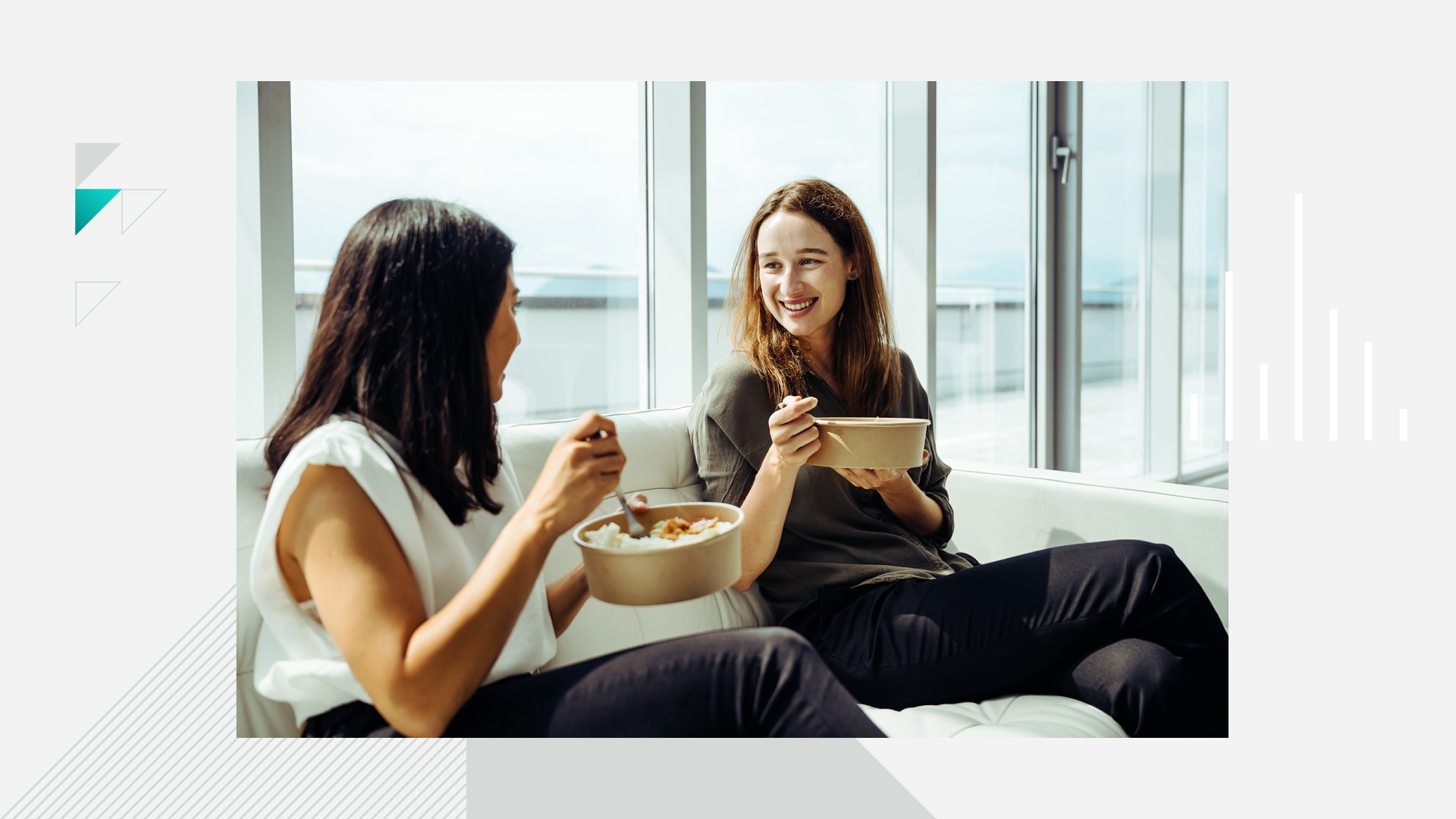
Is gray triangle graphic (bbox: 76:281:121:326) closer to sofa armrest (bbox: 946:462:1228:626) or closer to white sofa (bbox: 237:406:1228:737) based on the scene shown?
white sofa (bbox: 237:406:1228:737)

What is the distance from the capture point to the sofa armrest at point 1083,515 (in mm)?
1299

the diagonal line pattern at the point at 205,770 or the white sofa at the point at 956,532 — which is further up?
the white sofa at the point at 956,532

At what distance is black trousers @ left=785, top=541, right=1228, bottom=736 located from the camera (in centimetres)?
112

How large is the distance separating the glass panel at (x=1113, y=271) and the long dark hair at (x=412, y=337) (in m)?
1.90

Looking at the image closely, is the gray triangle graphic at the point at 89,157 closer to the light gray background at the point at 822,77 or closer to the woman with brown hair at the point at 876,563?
the light gray background at the point at 822,77

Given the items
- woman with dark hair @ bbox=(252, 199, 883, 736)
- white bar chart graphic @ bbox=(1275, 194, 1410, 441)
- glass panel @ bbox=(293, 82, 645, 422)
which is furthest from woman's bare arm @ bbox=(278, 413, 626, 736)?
white bar chart graphic @ bbox=(1275, 194, 1410, 441)

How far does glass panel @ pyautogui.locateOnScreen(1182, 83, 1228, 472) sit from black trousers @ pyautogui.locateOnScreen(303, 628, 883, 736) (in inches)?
95.6

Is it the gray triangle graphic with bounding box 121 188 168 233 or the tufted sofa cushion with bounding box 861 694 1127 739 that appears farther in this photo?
the tufted sofa cushion with bounding box 861 694 1127 739

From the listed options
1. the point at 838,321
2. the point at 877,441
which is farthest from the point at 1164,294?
the point at 877,441

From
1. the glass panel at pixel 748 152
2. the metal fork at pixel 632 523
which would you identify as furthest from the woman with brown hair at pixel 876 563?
the metal fork at pixel 632 523

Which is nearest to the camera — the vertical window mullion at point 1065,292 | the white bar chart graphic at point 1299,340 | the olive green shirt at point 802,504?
the white bar chart graphic at point 1299,340

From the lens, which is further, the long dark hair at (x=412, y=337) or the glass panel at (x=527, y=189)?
the glass panel at (x=527, y=189)

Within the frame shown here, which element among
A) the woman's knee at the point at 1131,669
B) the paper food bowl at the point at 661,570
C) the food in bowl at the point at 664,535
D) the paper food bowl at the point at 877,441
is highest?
the paper food bowl at the point at 877,441

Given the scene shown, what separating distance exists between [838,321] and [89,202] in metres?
0.93
